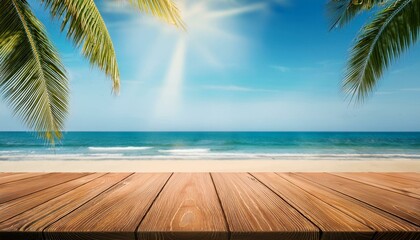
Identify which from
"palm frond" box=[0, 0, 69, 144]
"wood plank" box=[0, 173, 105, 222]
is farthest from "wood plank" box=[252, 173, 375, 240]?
"palm frond" box=[0, 0, 69, 144]

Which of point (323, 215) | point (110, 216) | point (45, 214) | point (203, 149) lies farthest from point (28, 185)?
point (203, 149)

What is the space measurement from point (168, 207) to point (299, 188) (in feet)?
2.06

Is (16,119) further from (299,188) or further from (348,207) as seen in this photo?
(348,207)

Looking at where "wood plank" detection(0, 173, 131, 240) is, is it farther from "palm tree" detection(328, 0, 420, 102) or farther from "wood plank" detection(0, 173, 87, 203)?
"palm tree" detection(328, 0, 420, 102)

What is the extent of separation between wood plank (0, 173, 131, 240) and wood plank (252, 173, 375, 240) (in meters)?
0.73

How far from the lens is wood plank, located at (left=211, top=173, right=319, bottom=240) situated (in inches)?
24.2

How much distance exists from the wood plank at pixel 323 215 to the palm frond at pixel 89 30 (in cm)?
351

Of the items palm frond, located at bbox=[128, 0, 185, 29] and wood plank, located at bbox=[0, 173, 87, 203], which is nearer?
wood plank, located at bbox=[0, 173, 87, 203]

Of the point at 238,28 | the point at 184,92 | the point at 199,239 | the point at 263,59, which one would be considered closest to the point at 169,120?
the point at 184,92

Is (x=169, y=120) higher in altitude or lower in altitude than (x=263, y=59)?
lower

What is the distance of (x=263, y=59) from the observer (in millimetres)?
38656

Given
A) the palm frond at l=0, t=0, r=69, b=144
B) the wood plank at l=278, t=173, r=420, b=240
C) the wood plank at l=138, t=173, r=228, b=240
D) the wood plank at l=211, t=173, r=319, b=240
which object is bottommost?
the wood plank at l=278, t=173, r=420, b=240

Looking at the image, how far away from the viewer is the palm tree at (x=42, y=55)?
11.1 ft

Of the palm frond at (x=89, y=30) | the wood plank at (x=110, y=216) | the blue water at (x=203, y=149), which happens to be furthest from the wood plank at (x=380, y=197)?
the blue water at (x=203, y=149)
